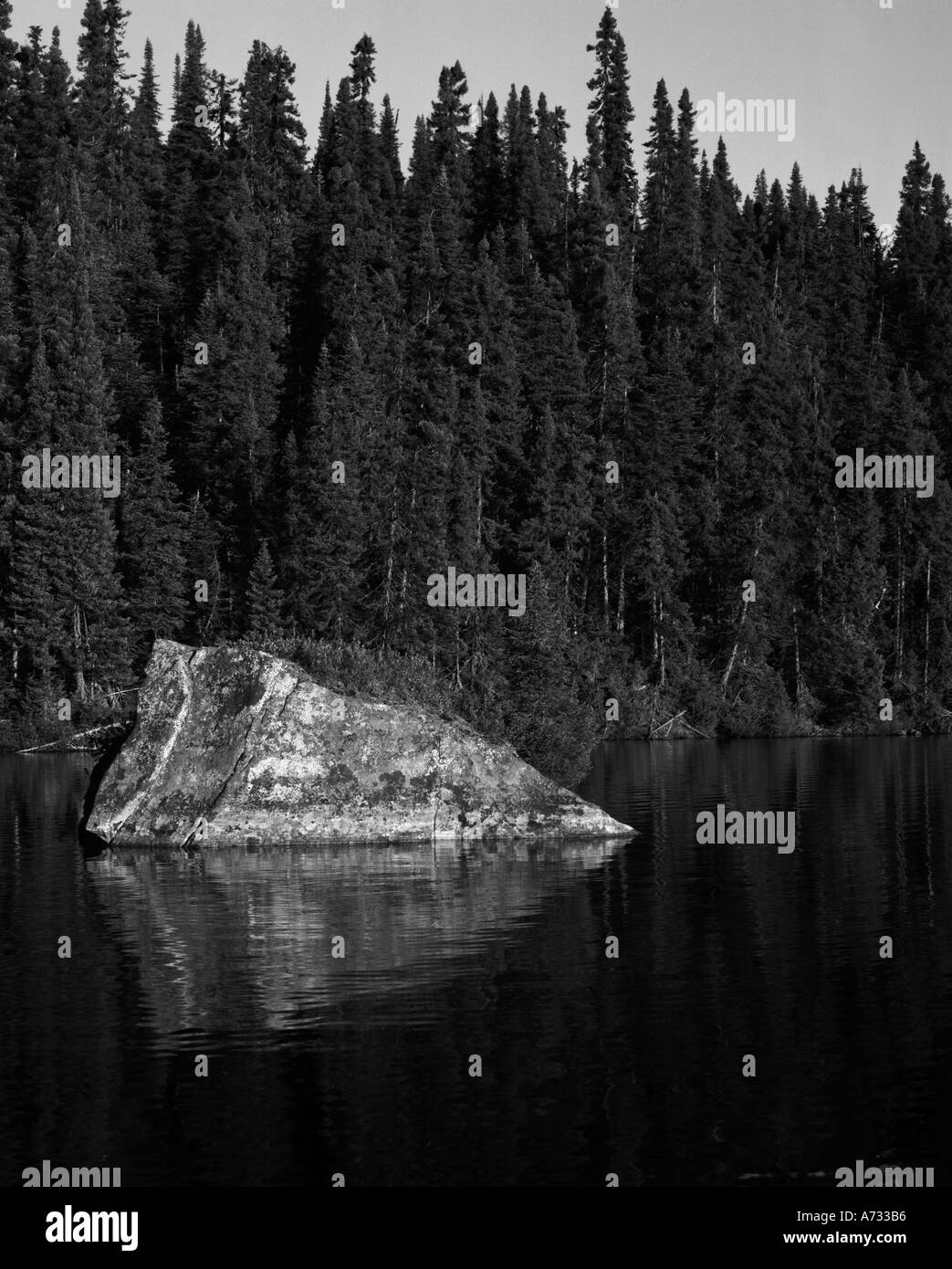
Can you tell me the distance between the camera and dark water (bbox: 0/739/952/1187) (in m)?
13.3

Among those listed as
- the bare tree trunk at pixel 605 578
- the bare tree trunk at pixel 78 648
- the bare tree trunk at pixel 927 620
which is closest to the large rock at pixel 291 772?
the bare tree trunk at pixel 78 648

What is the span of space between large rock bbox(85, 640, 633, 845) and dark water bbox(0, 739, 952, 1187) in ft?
4.55

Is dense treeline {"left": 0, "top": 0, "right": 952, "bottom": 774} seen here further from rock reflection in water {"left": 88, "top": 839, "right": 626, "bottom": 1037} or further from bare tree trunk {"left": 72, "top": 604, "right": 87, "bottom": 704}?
rock reflection in water {"left": 88, "top": 839, "right": 626, "bottom": 1037}

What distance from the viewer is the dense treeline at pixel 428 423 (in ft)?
285

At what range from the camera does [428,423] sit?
308ft

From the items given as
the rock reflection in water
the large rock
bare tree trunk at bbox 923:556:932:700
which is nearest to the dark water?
the rock reflection in water

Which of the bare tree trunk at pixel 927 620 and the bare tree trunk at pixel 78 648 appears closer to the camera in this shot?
the bare tree trunk at pixel 78 648

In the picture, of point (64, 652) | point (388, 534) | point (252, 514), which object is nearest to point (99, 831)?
point (64, 652)

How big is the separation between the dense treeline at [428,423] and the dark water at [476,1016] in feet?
88.4

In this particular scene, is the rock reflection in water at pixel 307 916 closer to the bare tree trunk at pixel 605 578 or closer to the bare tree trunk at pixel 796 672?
the bare tree trunk at pixel 796 672

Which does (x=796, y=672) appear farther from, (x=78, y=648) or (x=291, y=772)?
(x=291, y=772)

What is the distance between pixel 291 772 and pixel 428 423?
6370 cm

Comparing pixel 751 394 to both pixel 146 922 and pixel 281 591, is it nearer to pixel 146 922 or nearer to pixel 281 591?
pixel 281 591

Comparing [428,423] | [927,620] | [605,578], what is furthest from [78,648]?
[927,620]
